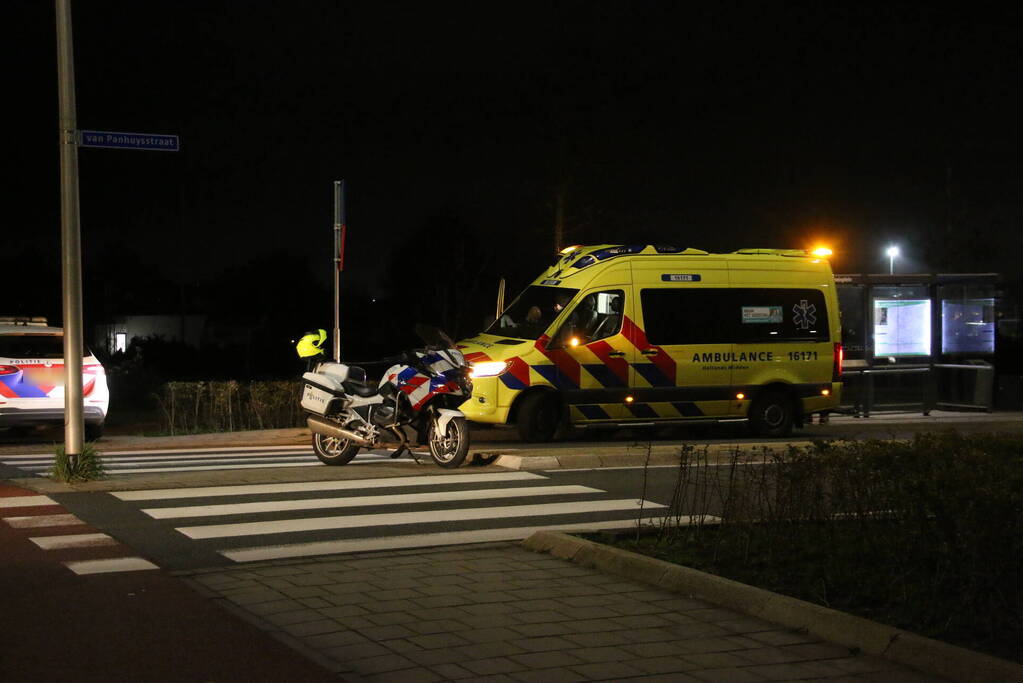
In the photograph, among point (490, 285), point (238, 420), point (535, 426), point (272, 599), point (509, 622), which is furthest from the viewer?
point (490, 285)

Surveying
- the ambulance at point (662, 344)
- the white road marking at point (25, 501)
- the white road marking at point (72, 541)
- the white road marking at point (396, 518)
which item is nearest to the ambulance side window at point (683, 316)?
the ambulance at point (662, 344)

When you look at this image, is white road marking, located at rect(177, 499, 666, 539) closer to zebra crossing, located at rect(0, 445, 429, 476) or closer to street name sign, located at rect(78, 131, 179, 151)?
zebra crossing, located at rect(0, 445, 429, 476)

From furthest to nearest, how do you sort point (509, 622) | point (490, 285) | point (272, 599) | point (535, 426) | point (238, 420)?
point (490, 285)
point (238, 420)
point (535, 426)
point (272, 599)
point (509, 622)

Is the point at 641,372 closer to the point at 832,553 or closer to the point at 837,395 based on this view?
the point at 837,395

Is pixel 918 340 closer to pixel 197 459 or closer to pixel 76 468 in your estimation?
pixel 197 459

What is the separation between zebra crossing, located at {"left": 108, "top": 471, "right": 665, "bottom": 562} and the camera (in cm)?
957

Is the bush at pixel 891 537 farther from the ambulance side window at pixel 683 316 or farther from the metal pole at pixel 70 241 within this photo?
the ambulance side window at pixel 683 316

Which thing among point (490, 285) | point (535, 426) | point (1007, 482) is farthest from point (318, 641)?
point (490, 285)

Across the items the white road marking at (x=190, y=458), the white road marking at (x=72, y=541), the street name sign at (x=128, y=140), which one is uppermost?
the street name sign at (x=128, y=140)

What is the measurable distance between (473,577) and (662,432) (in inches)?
476

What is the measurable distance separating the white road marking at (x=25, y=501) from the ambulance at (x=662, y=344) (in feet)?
22.5

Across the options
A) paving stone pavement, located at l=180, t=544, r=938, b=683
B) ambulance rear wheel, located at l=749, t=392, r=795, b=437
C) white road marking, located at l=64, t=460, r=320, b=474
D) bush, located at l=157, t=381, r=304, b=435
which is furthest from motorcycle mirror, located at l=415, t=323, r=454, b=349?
bush, located at l=157, t=381, r=304, b=435

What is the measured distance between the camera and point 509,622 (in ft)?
22.7

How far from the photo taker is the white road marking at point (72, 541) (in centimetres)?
908
